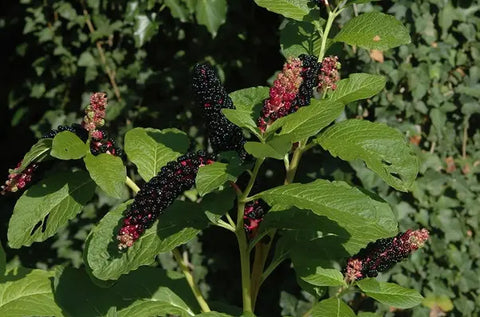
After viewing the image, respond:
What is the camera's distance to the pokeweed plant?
1.23 meters

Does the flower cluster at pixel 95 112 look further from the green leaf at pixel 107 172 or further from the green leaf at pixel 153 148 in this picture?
the green leaf at pixel 153 148

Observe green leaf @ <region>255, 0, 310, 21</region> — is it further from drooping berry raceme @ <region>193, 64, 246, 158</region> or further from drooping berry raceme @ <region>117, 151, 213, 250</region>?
drooping berry raceme @ <region>117, 151, 213, 250</region>

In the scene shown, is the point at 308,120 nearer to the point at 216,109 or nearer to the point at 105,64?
the point at 216,109

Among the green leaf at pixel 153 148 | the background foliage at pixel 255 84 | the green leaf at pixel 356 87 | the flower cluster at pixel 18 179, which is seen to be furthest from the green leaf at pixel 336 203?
the background foliage at pixel 255 84

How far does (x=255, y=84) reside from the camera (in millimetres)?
3252

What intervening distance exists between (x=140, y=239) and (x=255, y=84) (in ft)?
6.45

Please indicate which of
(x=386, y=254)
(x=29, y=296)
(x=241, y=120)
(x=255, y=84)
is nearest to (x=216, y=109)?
(x=241, y=120)

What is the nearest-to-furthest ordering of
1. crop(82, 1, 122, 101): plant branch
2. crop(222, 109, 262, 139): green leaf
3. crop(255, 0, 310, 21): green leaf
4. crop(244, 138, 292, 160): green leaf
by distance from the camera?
1. crop(244, 138, 292, 160): green leaf
2. crop(222, 109, 262, 139): green leaf
3. crop(255, 0, 310, 21): green leaf
4. crop(82, 1, 122, 101): plant branch

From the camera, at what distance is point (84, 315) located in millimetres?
1488

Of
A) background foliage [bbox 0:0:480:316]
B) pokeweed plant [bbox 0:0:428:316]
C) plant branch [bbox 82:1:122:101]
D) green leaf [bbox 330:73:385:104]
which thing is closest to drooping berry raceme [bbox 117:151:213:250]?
pokeweed plant [bbox 0:0:428:316]

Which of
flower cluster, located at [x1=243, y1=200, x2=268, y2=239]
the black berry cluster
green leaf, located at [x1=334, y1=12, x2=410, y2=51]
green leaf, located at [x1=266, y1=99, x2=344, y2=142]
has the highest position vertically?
green leaf, located at [x1=334, y1=12, x2=410, y2=51]

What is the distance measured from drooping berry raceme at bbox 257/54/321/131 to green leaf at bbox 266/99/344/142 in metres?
0.03

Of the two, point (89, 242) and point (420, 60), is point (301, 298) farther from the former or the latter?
point (89, 242)

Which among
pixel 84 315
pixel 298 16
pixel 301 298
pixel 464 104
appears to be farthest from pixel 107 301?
pixel 464 104
